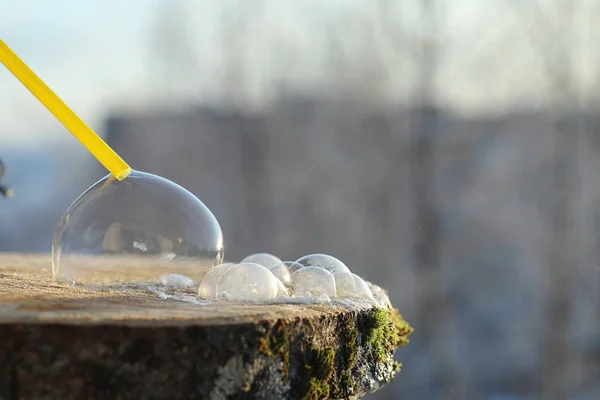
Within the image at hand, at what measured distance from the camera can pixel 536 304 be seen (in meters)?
6.17

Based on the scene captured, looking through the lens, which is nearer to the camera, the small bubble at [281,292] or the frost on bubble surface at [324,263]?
the small bubble at [281,292]

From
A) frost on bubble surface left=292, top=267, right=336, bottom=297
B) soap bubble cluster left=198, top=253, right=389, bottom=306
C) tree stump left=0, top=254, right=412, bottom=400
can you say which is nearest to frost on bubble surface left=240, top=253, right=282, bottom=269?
soap bubble cluster left=198, top=253, right=389, bottom=306

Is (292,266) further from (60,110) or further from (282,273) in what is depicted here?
(60,110)

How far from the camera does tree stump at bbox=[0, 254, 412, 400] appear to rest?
0.85 metres

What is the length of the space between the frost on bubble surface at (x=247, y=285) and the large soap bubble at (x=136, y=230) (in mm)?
265

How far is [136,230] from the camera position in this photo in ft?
4.34

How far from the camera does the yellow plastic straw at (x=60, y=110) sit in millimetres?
1313

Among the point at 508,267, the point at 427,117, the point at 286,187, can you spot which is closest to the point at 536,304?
the point at 508,267

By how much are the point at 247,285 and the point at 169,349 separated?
24 cm

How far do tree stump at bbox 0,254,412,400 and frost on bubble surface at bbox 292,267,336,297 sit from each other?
9 cm

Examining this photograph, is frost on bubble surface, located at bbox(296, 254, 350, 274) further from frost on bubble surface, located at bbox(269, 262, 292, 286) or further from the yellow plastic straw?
the yellow plastic straw

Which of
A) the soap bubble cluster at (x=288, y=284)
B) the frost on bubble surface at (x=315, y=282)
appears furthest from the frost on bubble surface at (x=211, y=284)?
the frost on bubble surface at (x=315, y=282)

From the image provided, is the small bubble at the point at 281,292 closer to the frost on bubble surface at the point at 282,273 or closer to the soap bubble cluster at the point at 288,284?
the soap bubble cluster at the point at 288,284

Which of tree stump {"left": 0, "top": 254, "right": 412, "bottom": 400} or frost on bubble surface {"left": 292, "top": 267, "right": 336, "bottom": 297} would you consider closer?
tree stump {"left": 0, "top": 254, "right": 412, "bottom": 400}
